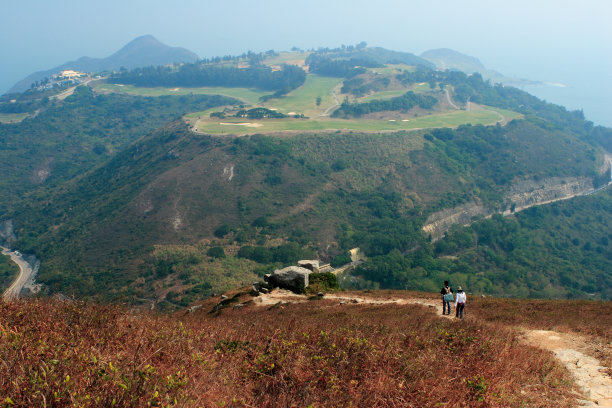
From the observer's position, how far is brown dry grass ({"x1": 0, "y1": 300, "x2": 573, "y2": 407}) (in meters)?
7.20

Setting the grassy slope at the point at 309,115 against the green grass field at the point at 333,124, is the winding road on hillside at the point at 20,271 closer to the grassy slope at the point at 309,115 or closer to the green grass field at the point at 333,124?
the green grass field at the point at 333,124

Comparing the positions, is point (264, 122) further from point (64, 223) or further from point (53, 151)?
point (53, 151)

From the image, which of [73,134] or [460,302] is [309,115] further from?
[460,302]

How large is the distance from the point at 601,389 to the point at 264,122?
99.3m

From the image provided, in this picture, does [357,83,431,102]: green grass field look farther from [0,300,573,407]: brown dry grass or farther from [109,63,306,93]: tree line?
[0,300,573,407]: brown dry grass

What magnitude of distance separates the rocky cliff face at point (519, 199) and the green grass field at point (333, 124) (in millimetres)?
30521

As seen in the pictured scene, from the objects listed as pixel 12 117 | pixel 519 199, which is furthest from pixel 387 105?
pixel 12 117

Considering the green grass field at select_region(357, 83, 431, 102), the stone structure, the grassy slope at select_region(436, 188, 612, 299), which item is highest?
the green grass field at select_region(357, 83, 431, 102)

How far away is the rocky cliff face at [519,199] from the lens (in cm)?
7712

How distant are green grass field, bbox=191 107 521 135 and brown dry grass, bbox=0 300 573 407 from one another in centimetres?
8255

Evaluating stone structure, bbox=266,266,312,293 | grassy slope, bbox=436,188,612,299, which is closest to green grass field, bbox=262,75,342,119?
grassy slope, bbox=436,188,612,299

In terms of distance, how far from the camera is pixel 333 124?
345ft

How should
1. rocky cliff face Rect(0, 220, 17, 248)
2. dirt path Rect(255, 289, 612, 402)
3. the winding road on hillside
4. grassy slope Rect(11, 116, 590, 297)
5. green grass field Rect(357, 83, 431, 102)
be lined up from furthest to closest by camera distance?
1. green grass field Rect(357, 83, 431, 102)
2. rocky cliff face Rect(0, 220, 17, 248)
3. grassy slope Rect(11, 116, 590, 297)
4. the winding road on hillside
5. dirt path Rect(255, 289, 612, 402)

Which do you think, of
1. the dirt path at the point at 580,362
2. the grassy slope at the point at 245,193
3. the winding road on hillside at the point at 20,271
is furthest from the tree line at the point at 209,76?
the dirt path at the point at 580,362
